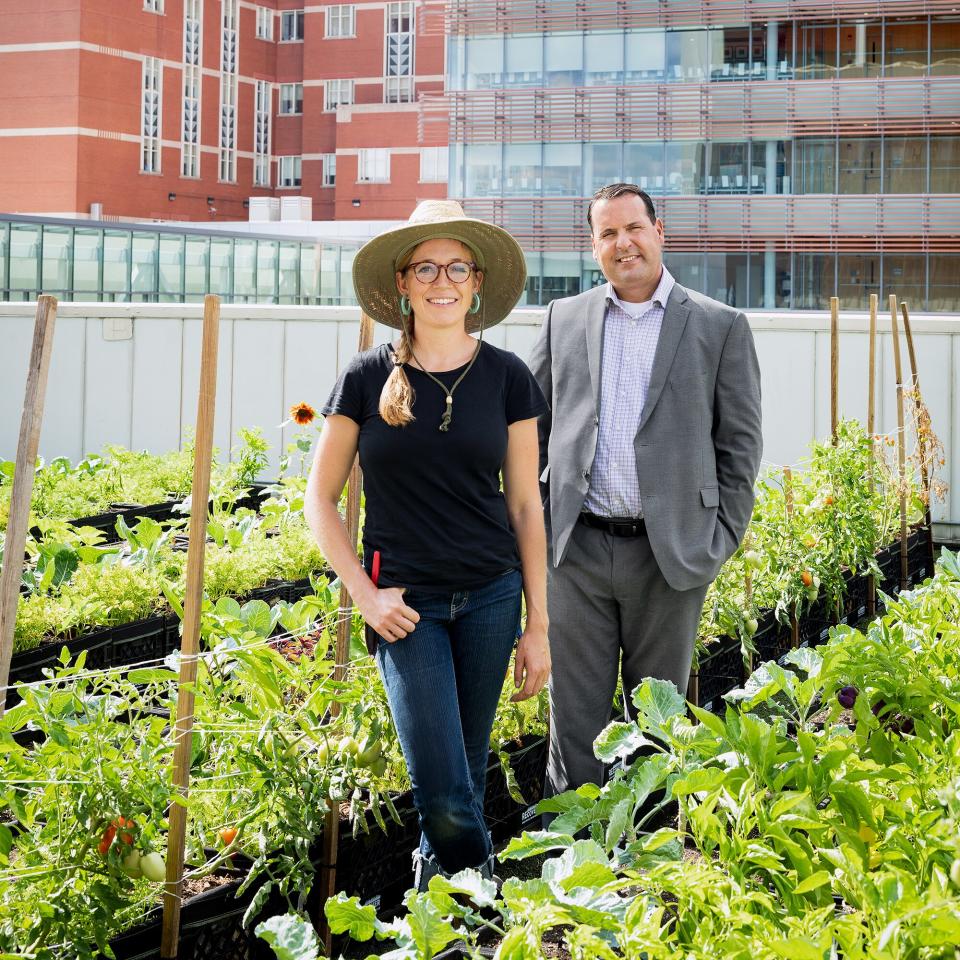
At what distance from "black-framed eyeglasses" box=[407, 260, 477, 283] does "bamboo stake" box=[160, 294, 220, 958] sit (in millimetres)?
392

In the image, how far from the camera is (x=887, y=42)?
108 feet

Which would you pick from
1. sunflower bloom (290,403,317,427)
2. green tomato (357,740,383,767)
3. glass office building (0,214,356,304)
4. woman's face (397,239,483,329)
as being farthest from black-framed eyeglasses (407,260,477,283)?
glass office building (0,214,356,304)

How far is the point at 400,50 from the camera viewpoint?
49.4m

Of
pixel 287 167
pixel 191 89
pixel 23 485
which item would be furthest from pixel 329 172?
pixel 23 485

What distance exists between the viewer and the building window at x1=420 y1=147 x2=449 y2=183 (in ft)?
153

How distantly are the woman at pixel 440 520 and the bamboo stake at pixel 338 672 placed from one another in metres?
0.20

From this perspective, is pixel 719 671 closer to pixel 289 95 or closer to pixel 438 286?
pixel 438 286

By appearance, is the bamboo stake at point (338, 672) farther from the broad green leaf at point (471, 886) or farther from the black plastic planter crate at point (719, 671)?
the black plastic planter crate at point (719, 671)

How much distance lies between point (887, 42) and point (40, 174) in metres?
26.7

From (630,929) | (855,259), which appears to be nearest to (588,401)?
(630,929)

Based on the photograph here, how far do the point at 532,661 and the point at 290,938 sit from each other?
1222 millimetres

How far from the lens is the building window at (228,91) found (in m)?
49.0

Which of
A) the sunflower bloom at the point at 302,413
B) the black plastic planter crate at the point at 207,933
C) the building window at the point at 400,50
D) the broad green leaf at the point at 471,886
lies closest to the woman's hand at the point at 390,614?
the black plastic planter crate at the point at 207,933

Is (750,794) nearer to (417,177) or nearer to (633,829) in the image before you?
(633,829)
